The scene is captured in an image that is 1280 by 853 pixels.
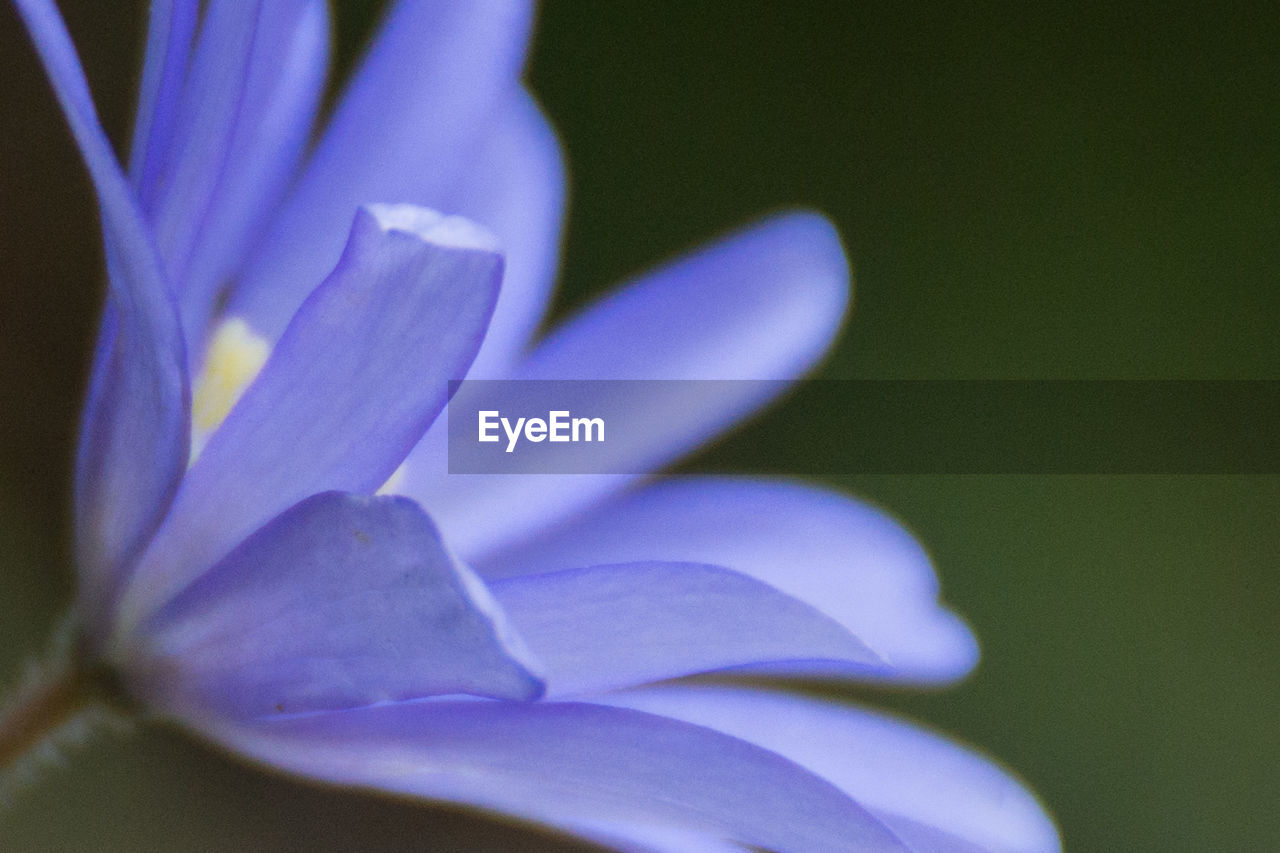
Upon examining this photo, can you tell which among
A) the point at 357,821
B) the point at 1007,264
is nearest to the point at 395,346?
the point at 357,821

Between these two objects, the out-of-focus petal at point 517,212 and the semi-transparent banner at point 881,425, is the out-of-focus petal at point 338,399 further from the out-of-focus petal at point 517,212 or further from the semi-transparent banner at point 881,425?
the out-of-focus petal at point 517,212

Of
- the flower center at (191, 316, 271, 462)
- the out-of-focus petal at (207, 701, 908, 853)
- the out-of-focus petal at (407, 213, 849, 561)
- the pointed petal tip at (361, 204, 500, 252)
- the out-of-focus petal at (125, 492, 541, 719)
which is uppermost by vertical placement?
the out-of-focus petal at (407, 213, 849, 561)

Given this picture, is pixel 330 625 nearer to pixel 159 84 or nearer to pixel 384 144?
pixel 159 84

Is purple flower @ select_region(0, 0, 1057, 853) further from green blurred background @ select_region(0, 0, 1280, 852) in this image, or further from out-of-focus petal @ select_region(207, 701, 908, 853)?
green blurred background @ select_region(0, 0, 1280, 852)

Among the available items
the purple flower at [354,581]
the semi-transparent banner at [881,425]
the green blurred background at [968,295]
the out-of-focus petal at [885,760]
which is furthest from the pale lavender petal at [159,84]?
the green blurred background at [968,295]

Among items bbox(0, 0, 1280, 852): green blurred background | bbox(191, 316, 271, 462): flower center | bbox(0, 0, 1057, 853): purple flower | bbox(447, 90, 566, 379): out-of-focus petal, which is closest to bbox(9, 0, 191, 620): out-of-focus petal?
bbox(0, 0, 1057, 853): purple flower

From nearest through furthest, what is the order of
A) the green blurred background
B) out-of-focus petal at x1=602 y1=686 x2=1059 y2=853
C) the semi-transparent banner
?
out-of-focus petal at x1=602 y1=686 x2=1059 y2=853, the semi-transparent banner, the green blurred background
